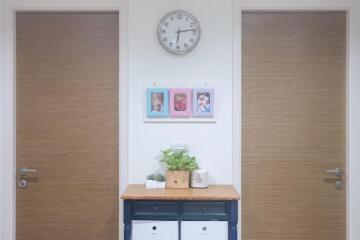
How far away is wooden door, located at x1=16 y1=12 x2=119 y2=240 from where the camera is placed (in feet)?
9.02

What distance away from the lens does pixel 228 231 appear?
2.25 metres

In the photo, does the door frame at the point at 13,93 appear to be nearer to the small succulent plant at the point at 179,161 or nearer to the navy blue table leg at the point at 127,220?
the small succulent plant at the point at 179,161

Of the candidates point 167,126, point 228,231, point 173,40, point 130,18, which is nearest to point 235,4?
point 173,40

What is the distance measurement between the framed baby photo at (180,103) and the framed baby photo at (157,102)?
0.04 m

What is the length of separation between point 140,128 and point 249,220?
42.2 inches

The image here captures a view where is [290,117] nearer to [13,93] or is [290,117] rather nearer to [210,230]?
[210,230]

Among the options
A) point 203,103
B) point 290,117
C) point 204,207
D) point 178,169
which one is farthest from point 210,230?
point 290,117

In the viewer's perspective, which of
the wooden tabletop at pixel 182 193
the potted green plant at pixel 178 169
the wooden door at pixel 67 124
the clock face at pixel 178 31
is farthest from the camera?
the wooden door at pixel 67 124

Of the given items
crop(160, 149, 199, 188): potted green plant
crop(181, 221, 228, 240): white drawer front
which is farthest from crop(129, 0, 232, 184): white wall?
crop(181, 221, 228, 240): white drawer front

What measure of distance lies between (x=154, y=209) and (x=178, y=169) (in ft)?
1.12

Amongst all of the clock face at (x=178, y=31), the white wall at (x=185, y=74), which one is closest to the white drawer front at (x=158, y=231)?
the white wall at (x=185, y=74)

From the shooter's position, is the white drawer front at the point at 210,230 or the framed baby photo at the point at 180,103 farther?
the framed baby photo at the point at 180,103

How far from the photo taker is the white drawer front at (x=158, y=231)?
226cm

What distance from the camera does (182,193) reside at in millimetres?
2326
